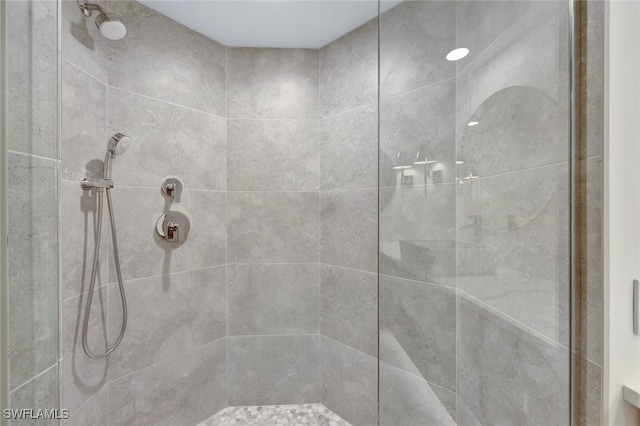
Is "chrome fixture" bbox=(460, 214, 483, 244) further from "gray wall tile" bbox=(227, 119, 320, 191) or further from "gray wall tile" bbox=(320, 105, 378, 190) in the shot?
"gray wall tile" bbox=(227, 119, 320, 191)

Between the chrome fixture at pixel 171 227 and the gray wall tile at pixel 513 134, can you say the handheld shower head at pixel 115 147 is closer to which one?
the chrome fixture at pixel 171 227

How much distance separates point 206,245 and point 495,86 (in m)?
1.52

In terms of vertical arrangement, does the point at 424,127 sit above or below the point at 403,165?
above

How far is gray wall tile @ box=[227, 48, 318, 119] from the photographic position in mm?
1787

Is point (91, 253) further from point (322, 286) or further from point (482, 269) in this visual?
point (482, 269)

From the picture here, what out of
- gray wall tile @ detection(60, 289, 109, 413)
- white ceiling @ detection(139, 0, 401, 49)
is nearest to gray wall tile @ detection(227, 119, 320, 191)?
white ceiling @ detection(139, 0, 401, 49)

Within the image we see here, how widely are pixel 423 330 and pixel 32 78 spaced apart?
42.0 inches

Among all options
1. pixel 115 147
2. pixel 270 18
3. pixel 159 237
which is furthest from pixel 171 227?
pixel 270 18

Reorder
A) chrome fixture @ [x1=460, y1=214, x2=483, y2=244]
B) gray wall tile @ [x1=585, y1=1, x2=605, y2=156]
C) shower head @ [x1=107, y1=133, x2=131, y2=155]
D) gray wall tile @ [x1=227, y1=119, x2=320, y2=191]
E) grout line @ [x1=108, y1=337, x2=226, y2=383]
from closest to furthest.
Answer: gray wall tile @ [x1=585, y1=1, x2=605, y2=156], chrome fixture @ [x1=460, y1=214, x2=483, y2=244], shower head @ [x1=107, y1=133, x2=131, y2=155], grout line @ [x1=108, y1=337, x2=226, y2=383], gray wall tile @ [x1=227, y1=119, x2=320, y2=191]

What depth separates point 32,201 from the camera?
20.6 inches

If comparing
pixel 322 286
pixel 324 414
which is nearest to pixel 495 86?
pixel 322 286

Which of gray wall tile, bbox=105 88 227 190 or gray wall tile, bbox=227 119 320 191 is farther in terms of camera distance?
gray wall tile, bbox=227 119 320 191

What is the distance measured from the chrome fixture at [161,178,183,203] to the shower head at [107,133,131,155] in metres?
0.28

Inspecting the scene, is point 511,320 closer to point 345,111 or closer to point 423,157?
point 423,157
